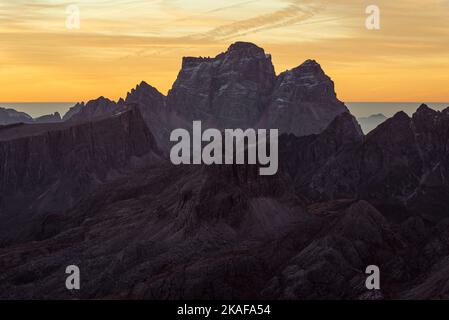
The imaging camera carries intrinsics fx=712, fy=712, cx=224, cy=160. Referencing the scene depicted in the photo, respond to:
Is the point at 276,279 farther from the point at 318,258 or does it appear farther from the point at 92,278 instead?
the point at 92,278

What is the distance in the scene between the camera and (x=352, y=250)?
7623 inches

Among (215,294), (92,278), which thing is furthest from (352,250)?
(92,278)

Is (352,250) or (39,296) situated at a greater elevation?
(352,250)

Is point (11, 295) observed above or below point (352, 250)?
below

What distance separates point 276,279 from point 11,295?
72.5 m

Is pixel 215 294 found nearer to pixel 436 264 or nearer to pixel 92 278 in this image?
pixel 92 278

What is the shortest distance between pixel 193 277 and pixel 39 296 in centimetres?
4300

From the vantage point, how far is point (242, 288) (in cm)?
18325
